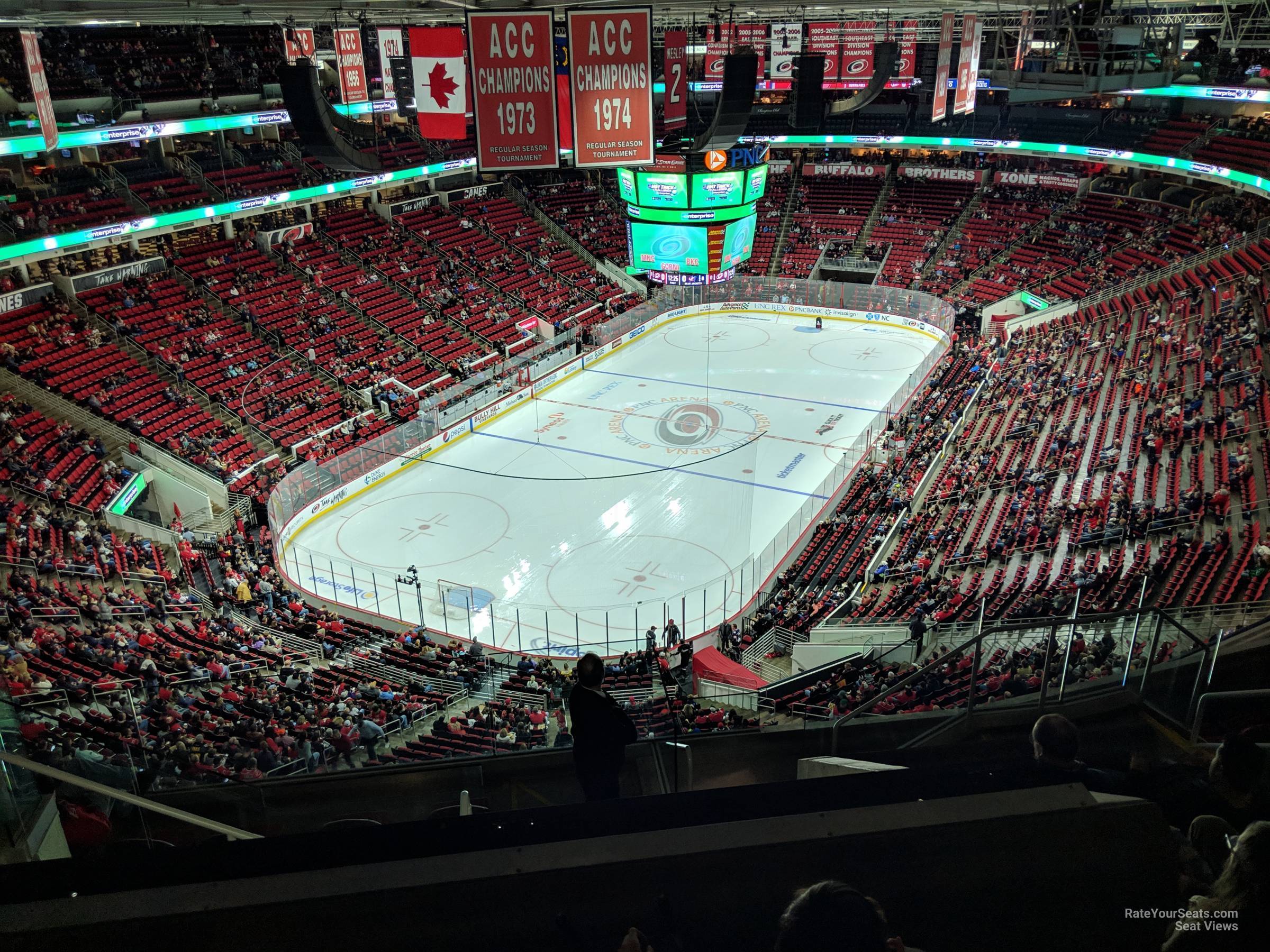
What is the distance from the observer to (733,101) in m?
14.6

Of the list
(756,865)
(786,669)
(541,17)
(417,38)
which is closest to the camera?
(756,865)

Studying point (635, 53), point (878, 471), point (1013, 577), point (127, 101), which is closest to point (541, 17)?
point (635, 53)

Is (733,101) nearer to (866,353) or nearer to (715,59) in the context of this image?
(715,59)

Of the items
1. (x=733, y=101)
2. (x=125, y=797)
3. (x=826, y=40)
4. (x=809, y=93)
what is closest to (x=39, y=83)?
(x=733, y=101)

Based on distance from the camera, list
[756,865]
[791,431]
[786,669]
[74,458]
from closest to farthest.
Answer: [756,865]
[786,669]
[74,458]
[791,431]

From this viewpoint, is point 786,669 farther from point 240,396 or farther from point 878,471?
point 240,396

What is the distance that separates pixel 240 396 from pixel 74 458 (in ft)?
15.7

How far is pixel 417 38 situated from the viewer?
12.4 meters

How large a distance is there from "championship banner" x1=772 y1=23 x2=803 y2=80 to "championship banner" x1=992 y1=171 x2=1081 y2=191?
21.1 metres

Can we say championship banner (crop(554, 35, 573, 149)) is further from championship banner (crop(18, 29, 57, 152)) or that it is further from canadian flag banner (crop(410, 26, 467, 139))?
championship banner (crop(18, 29, 57, 152))

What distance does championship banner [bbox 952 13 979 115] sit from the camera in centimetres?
1659

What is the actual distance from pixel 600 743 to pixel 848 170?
Answer: 146ft

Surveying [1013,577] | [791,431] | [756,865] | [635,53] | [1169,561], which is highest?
[635,53]

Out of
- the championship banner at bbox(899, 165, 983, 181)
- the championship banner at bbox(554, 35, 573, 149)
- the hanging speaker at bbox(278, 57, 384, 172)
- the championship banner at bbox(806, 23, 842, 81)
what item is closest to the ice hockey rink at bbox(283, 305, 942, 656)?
the championship banner at bbox(554, 35, 573, 149)
